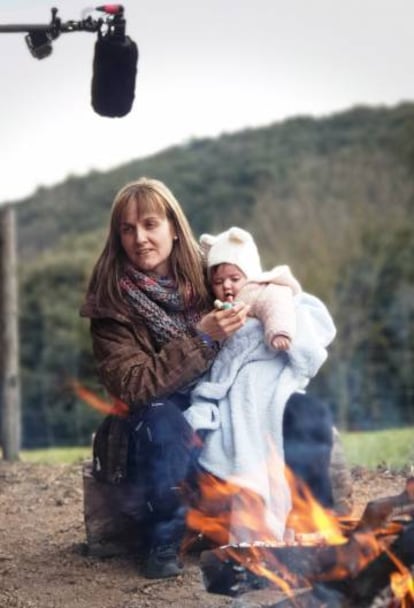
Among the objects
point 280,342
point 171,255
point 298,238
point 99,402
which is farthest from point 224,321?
point 298,238

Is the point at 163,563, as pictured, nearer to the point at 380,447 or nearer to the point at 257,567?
the point at 257,567

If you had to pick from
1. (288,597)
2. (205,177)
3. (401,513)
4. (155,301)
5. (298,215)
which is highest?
(205,177)

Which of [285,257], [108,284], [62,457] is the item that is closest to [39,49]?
[108,284]

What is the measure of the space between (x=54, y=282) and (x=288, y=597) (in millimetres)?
16101

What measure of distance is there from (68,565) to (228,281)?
4.61 feet

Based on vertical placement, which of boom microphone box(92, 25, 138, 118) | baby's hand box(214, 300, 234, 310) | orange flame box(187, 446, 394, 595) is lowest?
orange flame box(187, 446, 394, 595)

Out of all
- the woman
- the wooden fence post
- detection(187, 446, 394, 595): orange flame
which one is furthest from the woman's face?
the wooden fence post

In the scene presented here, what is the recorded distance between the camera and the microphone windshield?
189 inches

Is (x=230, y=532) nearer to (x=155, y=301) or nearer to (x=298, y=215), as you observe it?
(x=155, y=301)

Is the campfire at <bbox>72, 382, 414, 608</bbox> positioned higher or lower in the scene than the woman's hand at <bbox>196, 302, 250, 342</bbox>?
lower

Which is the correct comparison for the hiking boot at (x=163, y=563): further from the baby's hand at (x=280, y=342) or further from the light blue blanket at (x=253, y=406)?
the baby's hand at (x=280, y=342)

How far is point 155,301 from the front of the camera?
457cm

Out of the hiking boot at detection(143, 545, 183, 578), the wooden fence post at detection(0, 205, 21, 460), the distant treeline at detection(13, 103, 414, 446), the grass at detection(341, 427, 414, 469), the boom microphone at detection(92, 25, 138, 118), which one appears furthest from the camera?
the distant treeline at detection(13, 103, 414, 446)

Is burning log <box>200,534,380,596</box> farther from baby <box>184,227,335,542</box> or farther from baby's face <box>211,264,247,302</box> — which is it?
baby's face <box>211,264,247,302</box>
